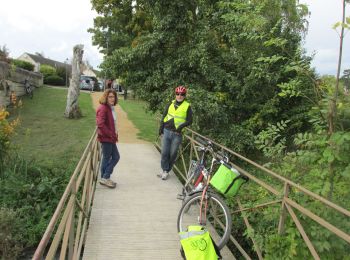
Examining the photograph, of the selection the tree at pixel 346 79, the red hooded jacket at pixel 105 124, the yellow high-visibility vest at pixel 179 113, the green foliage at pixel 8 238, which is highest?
the tree at pixel 346 79

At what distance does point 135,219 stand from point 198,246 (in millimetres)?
1891

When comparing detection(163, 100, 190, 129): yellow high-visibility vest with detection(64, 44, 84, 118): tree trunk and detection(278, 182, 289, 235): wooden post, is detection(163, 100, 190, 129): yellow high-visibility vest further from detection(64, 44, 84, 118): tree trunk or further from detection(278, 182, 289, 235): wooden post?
detection(64, 44, 84, 118): tree trunk

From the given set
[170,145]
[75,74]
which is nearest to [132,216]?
[170,145]

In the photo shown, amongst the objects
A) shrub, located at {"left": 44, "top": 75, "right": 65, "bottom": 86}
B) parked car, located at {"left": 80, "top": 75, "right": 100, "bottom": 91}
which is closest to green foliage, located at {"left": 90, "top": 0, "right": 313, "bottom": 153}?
parked car, located at {"left": 80, "top": 75, "right": 100, "bottom": 91}

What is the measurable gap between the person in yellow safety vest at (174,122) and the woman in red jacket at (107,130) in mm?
921

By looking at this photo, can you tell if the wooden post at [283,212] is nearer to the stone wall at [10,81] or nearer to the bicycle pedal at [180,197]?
the bicycle pedal at [180,197]

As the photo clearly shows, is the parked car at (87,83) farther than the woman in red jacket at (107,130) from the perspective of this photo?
Yes

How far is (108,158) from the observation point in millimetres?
6492

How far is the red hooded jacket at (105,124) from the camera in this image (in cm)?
618

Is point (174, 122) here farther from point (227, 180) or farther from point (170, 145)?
point (227, 180)

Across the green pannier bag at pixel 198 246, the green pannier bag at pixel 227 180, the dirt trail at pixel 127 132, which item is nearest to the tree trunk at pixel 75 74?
the dirt trail at pixel 127 132

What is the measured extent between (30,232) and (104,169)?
6.83 feet

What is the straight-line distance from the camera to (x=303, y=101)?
36.7ft

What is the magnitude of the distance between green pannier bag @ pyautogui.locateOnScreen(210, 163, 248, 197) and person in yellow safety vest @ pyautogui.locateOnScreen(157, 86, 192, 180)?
2213mm
